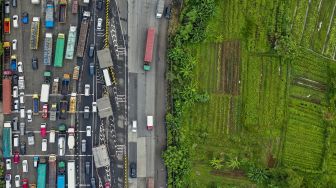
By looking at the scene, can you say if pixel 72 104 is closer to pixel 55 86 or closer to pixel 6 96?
pixel 55 86

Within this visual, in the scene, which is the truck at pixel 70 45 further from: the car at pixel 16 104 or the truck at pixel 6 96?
the car at pixel 16 104

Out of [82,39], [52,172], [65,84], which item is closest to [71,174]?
[52,172]

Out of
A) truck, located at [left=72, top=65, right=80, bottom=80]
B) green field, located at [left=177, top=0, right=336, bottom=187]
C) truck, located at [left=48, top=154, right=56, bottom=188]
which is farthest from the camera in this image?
green field, located at [left=177, top=0, right=336, bottom=187]

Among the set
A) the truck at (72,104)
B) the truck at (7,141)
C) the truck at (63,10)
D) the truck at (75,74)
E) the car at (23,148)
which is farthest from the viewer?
the truck at (75,74)

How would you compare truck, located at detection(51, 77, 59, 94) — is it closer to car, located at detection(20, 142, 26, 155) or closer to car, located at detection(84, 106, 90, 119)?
car, located at detection(84, 106, 90, 119)

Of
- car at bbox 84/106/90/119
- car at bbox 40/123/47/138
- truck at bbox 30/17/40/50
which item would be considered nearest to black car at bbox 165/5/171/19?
car at bbox 84/106/90/119

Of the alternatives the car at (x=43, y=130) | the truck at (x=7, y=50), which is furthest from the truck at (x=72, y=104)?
the truck at (x=7, y=50)

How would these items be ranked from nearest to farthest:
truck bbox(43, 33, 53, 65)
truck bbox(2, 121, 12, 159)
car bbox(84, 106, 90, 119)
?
truck bbox(2, 121, 12, 159)
truck bbox(43, 33, 53, 65)
car bbox(84, 106, 90, 119)
